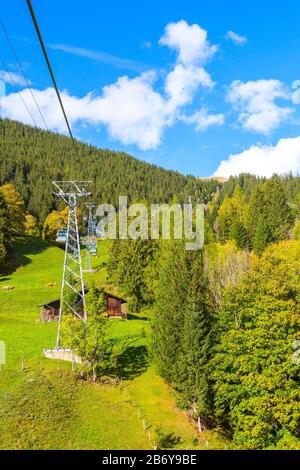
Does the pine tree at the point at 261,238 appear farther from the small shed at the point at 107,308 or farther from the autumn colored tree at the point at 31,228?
the autumn colored tree at the point at 31,228

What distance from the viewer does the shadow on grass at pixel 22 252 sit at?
82.4 meters

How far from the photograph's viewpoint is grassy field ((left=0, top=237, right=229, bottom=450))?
27.9 meters

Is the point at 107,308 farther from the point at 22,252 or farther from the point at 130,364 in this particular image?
the point at 22,252

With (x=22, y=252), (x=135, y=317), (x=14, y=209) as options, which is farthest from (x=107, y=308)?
(x=14, y=209)

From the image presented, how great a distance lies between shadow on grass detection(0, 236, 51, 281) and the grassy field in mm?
36099

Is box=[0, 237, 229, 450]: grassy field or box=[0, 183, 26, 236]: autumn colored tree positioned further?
box=[0, 183, 26, 236]: autumn colored tree

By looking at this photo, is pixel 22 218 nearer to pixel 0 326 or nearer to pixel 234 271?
pixel 0 326

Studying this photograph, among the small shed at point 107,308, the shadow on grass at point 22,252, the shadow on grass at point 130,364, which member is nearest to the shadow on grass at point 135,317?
the small shed at point 107,308

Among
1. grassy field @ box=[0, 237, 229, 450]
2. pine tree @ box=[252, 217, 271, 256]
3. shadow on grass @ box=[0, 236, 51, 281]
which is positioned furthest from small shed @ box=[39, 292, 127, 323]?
pine tree @ box=[252, 217, 271, 256]

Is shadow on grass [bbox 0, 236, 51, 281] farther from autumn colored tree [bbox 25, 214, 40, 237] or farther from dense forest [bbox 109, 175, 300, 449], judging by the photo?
dense forest [bbox 109, 175, 300, 449]

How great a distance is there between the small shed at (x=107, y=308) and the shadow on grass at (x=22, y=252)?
24.3 metres

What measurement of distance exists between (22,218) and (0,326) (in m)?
56.2

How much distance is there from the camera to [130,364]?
133 ft

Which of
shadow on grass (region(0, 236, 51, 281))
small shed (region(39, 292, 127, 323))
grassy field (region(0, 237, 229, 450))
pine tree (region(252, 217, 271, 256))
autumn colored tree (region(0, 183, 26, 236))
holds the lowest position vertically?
grassy field (region(0, 237, 229, 450))
